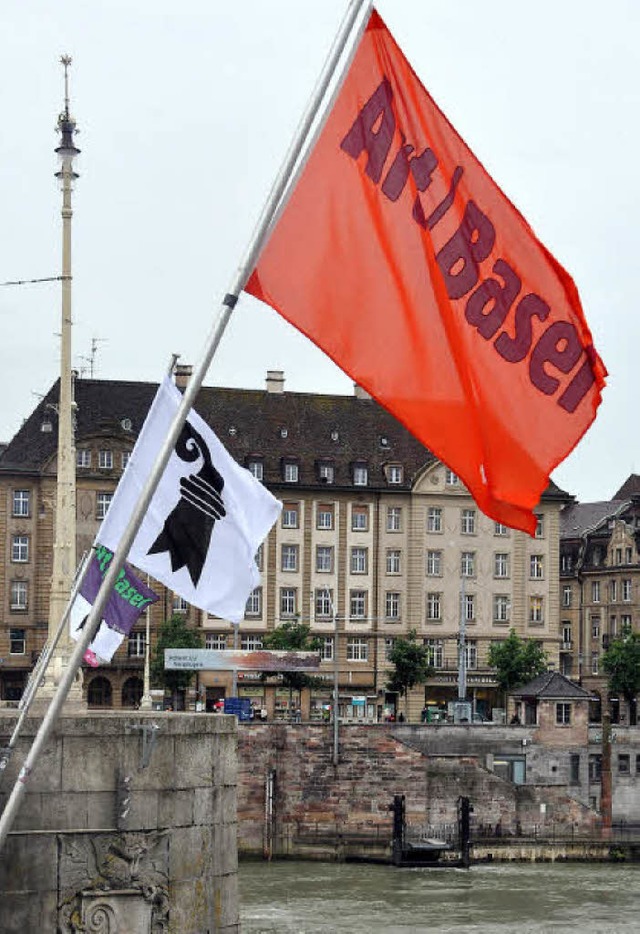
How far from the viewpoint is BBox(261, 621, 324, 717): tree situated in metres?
108

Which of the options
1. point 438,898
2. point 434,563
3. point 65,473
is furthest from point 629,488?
point 65,473

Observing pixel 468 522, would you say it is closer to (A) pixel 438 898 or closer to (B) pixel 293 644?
(B) pixel 293 644

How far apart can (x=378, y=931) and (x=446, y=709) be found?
51.3 meters

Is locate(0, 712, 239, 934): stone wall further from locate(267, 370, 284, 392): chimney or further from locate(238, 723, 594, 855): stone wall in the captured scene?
locate(267, 370, 284, 392): chimney

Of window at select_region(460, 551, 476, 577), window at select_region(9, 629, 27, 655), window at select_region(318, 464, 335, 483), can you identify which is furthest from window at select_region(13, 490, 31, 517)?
window at select_region(460, 551, 476, 577)

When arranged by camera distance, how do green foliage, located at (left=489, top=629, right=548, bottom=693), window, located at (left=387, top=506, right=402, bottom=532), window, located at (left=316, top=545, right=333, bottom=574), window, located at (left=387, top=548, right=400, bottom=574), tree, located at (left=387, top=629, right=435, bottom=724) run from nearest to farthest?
tree, located at (left=387, top=629, right=435, bottom=724), green foliage, located at (left=489, top=629, right=548, bottom=693), window, located at (left=316, top=545, right=333, bottom=574), window, located at (left=387, top=548, right=400, bottom=574), window, located at (left=387, top=506, right=402, bottom=532)

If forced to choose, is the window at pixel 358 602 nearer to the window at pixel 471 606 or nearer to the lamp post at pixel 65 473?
the window at pixel 471 606

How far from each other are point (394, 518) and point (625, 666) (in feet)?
54.3

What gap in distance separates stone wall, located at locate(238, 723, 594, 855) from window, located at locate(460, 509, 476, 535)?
24.0 m

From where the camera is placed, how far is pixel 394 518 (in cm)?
11881

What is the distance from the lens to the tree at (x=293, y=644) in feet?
353

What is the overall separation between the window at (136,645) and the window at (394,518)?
A: 1459 cm

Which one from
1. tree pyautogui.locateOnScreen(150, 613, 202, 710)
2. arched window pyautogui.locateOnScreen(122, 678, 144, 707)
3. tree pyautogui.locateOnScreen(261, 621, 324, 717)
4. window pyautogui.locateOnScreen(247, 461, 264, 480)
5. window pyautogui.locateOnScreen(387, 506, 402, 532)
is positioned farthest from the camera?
window pyautogui.locateOnScreen(387, 506, 402, 532)

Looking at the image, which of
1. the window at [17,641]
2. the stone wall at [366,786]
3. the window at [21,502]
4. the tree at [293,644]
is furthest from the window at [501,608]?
the window at [21,502]
